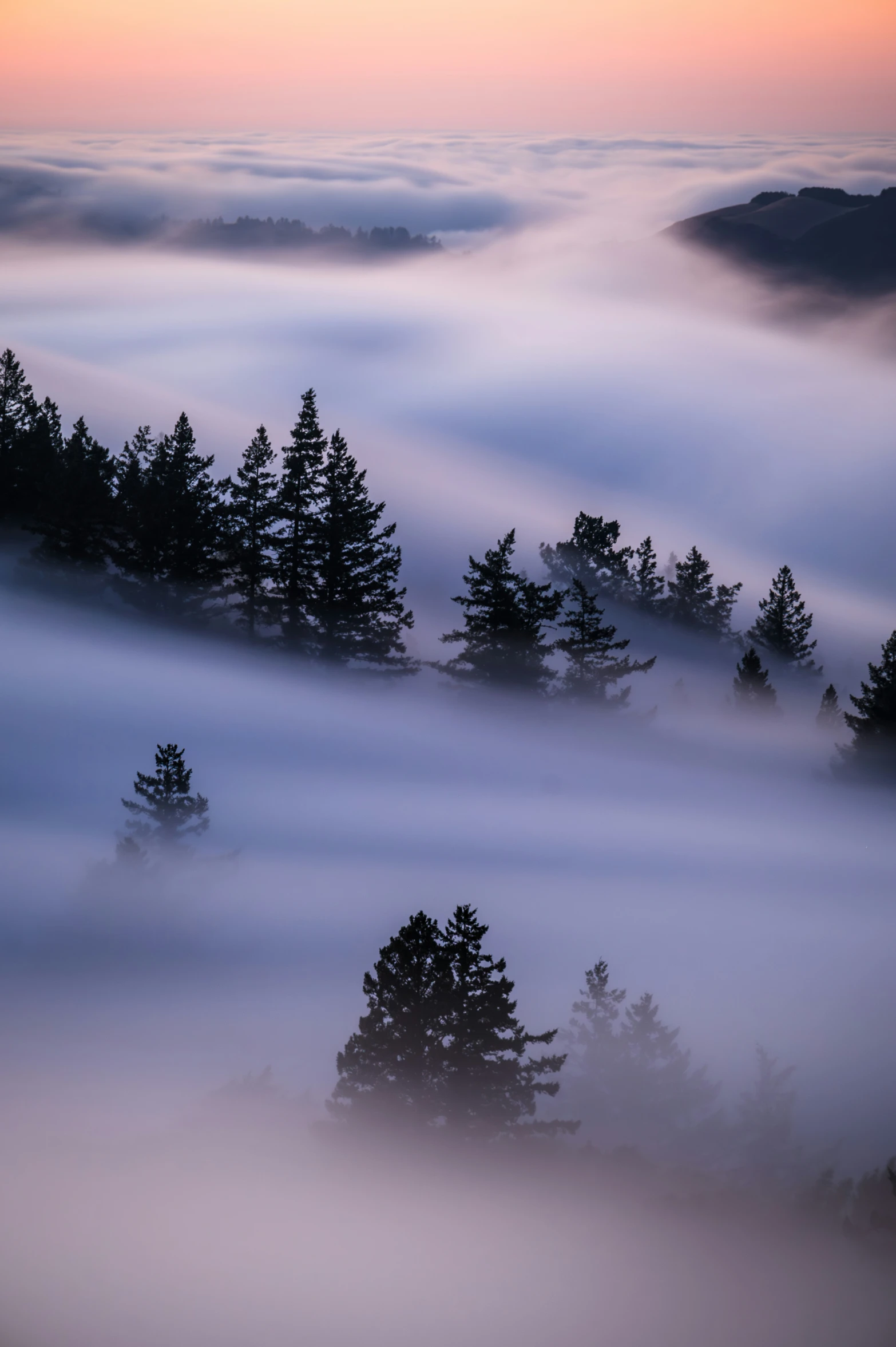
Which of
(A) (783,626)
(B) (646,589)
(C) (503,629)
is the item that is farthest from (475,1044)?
(B) (646,589)

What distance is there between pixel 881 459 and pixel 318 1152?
166 meters

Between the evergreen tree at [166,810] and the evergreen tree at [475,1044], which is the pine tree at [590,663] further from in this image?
the evergreen tree at [475,1044]

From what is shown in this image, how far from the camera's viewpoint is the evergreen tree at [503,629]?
115 feet

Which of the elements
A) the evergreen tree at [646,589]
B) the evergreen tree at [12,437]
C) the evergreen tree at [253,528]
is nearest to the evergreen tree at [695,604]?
the evergreen tree at [646,589]

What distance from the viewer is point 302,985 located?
83.1 feet

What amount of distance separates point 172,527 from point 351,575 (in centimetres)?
661

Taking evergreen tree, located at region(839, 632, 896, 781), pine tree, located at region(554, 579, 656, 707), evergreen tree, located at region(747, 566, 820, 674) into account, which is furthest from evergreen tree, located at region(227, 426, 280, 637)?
evergreen tree, located at region(747, 566, 820, 674)

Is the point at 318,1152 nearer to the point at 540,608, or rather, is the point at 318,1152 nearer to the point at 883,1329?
the point at 883,1329

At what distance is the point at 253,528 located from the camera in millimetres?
35688

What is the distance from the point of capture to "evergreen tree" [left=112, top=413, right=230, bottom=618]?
35750mm

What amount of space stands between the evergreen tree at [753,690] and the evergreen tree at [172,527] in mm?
22269

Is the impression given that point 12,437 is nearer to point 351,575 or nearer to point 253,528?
point 253,528

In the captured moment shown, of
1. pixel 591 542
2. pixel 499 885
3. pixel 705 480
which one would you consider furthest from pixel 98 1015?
pixel 705 480

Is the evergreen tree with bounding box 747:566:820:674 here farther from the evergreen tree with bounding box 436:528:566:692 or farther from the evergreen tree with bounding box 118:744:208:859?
the evergreen tree with bounding box 118:744:208:859
